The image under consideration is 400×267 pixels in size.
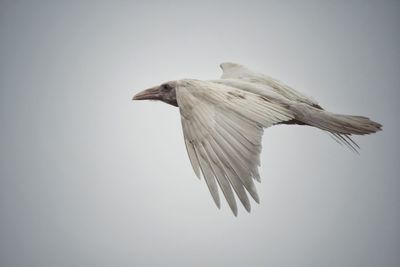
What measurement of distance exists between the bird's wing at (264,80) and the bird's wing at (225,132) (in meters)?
1.02

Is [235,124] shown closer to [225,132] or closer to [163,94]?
[225,132]

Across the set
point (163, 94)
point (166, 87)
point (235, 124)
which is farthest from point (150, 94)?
point (235, 124)

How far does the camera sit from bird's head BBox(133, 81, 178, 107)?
7247mm

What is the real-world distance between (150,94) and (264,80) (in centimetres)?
203

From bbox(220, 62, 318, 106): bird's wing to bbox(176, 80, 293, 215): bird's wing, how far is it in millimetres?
1019

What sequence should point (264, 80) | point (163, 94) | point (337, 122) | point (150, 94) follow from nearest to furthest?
point (337, 122) → point (264, 80) → point (163, 94) → point (150, 94)

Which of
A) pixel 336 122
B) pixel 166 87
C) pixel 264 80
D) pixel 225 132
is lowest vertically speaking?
pixel 225 132

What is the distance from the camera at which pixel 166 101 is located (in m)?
7.50

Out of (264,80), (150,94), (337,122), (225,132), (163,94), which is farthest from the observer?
(150,94)

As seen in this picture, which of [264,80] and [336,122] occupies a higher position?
[264,80]

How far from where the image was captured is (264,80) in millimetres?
7230

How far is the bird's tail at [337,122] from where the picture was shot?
17.3 ft

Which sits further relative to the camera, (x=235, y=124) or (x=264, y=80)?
(x=264, y=80)

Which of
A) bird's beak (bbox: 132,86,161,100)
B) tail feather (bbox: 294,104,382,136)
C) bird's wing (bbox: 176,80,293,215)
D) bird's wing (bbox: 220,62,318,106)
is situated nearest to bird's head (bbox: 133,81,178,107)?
bird's beak (bbox: 132,86,161,100)
